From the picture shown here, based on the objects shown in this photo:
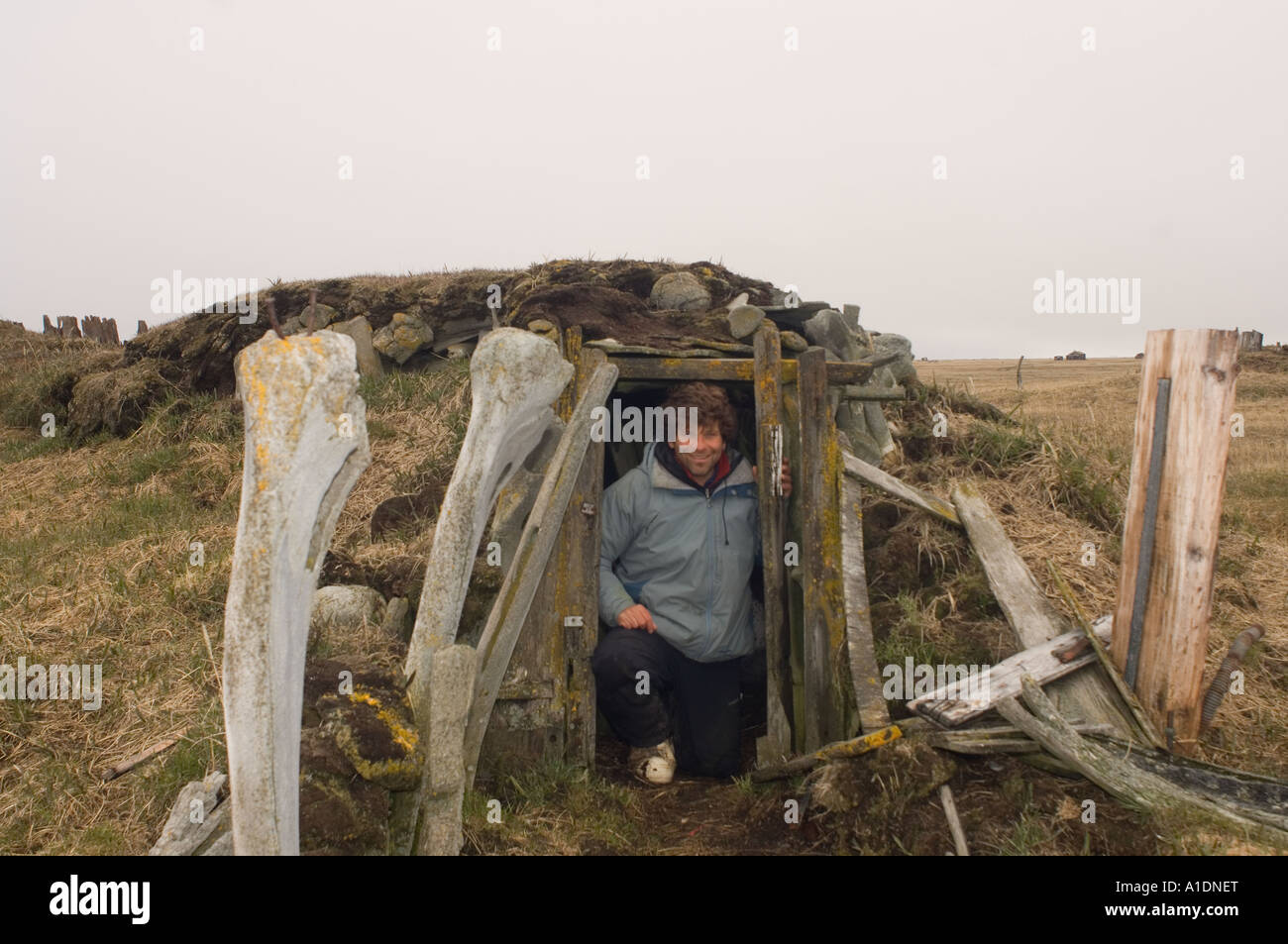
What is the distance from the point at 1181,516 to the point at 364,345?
27.0 feet

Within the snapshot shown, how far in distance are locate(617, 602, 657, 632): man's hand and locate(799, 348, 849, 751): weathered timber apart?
2.88 feet

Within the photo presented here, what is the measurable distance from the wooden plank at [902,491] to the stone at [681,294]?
2.57 m

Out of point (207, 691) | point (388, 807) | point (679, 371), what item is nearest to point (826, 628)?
point (679, 371)

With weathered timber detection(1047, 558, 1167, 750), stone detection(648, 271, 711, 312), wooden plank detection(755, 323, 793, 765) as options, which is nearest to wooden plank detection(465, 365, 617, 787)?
wooden plank detection(755, 323, 793, 765)

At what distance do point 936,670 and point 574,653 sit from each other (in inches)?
78.3

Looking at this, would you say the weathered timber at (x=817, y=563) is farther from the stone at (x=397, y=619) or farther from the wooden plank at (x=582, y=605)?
the stone at (x=397, y=619)

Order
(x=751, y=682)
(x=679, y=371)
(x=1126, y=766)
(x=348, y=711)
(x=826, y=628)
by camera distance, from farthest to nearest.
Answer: (x=751, y=682) < (x=679, y=371) < (x=826, y=628) < (x=1126, y=766) < (x=348, y=711)

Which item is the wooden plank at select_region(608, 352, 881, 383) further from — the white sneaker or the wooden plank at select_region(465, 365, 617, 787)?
the white sneaker

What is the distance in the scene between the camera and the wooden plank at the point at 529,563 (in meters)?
4.22

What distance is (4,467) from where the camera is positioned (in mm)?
11188

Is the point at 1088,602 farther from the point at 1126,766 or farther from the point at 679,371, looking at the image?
the point at 679,371

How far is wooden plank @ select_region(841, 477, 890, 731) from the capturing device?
4754mm

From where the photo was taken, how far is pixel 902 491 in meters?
6.18

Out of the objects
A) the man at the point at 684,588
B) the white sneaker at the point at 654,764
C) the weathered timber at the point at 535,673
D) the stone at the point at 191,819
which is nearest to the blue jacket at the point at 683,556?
the man at the point at 684,588
